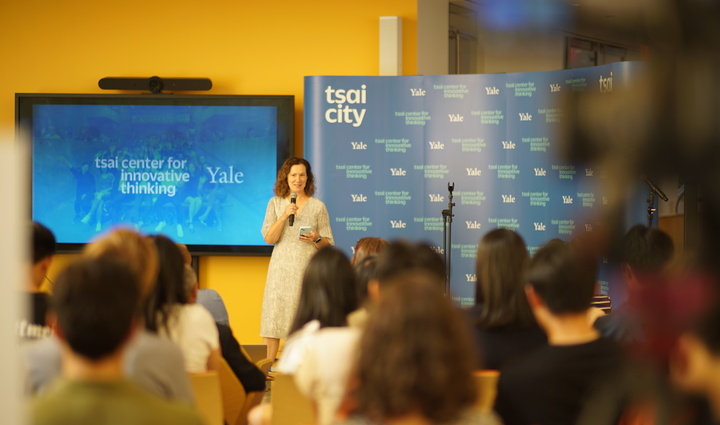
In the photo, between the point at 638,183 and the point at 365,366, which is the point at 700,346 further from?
the point at 365,366

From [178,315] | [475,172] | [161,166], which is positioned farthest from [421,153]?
[178,315]

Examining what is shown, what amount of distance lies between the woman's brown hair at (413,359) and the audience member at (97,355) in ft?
1.14

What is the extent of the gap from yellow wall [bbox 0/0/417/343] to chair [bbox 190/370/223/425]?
471cm

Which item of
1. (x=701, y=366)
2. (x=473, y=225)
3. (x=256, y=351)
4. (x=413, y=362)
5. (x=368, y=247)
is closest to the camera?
(x=701, y=366)

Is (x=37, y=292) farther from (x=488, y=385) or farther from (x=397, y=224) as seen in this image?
(x=397, y=224)

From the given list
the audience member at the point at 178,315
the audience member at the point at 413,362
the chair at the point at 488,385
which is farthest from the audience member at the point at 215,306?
the audience member at the point at 413,362

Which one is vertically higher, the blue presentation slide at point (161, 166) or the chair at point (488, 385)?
the blue presentation slide at point (161, 166)

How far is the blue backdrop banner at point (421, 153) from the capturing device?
258 inches

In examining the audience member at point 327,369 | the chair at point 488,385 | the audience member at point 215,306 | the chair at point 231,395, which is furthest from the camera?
the audience member at point 215,306

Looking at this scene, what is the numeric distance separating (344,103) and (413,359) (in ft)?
18.0

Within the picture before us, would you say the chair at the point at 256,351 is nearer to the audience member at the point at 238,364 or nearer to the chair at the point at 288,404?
the audience member at the point at 238,364

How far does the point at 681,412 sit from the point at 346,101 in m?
6.27

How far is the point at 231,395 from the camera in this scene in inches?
115

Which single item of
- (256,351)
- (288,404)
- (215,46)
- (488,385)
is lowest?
(256,351)
